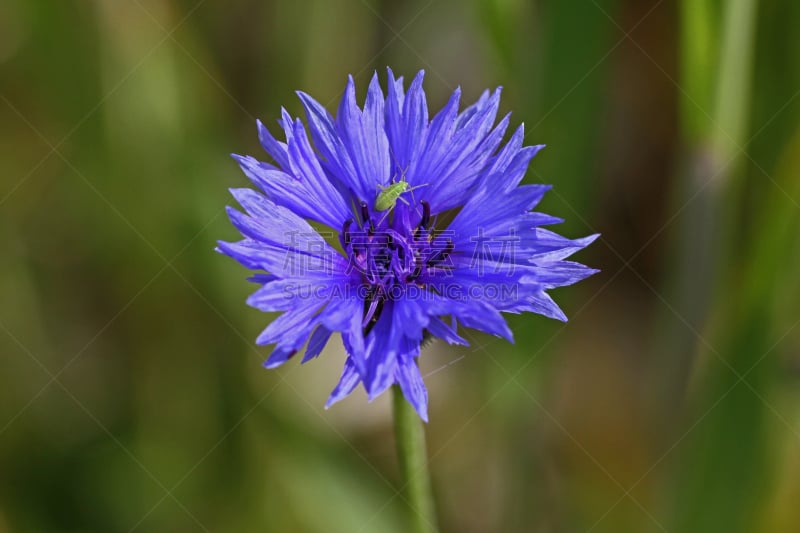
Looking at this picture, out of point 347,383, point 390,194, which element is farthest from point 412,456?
point 390,194

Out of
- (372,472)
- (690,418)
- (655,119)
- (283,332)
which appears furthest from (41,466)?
(655,119)

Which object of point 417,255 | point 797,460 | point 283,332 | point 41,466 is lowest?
A: point 41,466

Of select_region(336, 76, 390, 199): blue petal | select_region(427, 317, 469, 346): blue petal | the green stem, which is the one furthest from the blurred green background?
select_region(427, 317, 469, 346): blue petal

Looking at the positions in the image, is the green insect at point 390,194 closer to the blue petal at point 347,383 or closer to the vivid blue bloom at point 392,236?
the vivid blue bloom at point 392,236

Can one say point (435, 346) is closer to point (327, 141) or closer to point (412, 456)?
point (412, 456)

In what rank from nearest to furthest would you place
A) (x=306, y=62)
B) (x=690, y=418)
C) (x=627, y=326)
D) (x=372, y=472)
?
(x=690, y=418) → (x=372, y=472) → (x=306, y=62) → (x=627, y=326)

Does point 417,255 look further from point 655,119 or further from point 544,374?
point 655,119

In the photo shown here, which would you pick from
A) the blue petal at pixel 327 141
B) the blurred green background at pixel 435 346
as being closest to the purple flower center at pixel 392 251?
the blue petal at pixel 327 141
